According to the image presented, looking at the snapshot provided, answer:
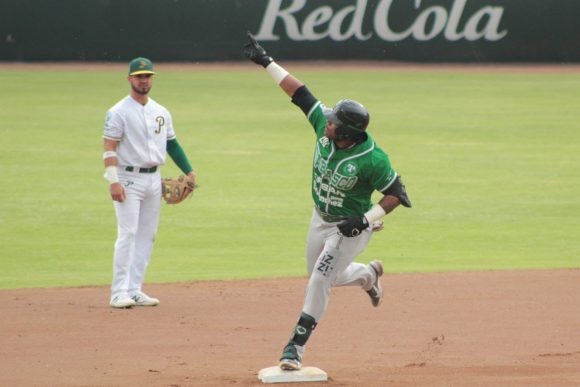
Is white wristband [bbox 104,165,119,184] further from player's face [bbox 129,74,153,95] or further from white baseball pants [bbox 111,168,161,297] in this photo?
player's face [bbox 129,74,153,95]

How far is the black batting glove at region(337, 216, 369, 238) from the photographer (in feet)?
23.6

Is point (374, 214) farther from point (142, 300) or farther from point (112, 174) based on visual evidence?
point (142, 300)

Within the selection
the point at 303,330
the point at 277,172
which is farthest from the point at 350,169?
the point at 277,172

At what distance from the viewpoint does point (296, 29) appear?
28656 mm

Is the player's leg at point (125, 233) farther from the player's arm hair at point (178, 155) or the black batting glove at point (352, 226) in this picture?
the black batting glove at point (352, 226)

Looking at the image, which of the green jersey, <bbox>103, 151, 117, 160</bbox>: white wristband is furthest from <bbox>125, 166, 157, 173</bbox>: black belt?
the green jersey

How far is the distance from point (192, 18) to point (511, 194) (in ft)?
47.0

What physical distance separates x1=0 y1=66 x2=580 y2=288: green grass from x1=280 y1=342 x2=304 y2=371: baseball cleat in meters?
3.78

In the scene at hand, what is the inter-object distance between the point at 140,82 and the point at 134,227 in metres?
1.10

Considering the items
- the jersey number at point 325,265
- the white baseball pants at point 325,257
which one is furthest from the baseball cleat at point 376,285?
the jersey number at point 325,265

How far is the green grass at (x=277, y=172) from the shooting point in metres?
11.9

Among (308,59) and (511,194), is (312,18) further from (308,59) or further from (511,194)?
(511,194)

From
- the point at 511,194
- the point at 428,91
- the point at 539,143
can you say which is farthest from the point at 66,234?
the point at 428,91

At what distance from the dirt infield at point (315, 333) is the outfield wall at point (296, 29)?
1835 cm
